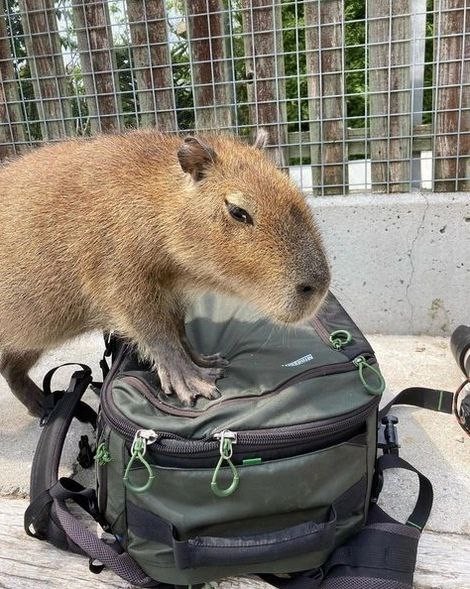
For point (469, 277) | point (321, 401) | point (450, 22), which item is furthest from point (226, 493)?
point (450, 22)

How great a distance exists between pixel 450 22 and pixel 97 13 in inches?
82.1

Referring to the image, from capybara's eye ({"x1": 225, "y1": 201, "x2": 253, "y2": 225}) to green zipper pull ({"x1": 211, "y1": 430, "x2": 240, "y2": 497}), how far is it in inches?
27.2

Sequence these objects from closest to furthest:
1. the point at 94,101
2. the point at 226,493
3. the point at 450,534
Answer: the point at 226,493, the point at 450,534, the point at 94,101

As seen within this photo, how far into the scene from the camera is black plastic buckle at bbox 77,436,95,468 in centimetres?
224

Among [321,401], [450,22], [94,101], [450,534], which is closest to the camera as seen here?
[321,401]

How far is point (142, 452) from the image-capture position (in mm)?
1542

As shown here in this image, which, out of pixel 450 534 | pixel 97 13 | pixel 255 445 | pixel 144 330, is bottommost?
pixel 450 534

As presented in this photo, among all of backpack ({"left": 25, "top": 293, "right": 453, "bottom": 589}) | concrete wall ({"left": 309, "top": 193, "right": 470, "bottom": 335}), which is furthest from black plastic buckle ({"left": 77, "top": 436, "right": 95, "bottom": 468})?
concrete wall ({"left": 309, "top": 193, "right": 470, "bottom": 335})

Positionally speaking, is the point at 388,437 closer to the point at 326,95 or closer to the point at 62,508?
the point at 62,508

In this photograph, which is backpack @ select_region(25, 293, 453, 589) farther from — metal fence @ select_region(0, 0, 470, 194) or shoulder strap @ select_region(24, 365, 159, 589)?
metal fence @ select_region(0, 0, 470, 194)

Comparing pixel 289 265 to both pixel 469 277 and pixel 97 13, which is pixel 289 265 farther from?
pixel 97 13

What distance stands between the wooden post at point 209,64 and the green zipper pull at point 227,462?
7.74ft

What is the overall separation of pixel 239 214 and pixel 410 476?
4.03 ft

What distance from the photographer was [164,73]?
11.3 ft
